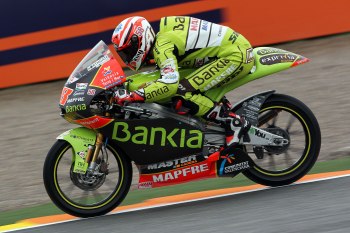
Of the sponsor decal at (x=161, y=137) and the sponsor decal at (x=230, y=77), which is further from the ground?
the sponsor decal at (x=230, y=77)

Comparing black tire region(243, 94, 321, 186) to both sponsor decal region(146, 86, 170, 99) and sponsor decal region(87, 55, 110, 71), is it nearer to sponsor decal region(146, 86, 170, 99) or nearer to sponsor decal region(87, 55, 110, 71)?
sponsor decal region(146, 86, 170, 99)

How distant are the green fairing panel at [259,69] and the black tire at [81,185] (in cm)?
65

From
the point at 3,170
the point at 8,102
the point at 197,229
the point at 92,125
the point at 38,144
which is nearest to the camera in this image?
the point at 197,229

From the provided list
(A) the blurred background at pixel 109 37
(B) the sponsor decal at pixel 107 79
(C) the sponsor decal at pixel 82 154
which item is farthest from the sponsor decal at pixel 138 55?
(A) the blurred background at pixel 109 37

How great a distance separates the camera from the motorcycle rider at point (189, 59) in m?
6.53

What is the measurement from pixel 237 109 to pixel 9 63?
543 centimetres

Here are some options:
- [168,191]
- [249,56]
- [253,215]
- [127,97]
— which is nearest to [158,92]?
[127,97]

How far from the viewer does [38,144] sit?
9.70 m

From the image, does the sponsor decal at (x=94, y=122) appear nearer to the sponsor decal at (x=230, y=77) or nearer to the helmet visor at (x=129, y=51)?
the helmet visor at (x=129, y=51)

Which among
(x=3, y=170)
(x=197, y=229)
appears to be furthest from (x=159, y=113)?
(x=3, y=170)

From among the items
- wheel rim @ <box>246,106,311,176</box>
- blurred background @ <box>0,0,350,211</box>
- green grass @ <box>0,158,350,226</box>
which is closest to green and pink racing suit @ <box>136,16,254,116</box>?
wheel rim @ <box>246,106,311,176</box>

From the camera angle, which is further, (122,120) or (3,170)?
(3,170)

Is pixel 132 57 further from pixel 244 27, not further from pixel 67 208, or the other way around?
pixel 244 27

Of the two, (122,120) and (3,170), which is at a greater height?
(122,120)
